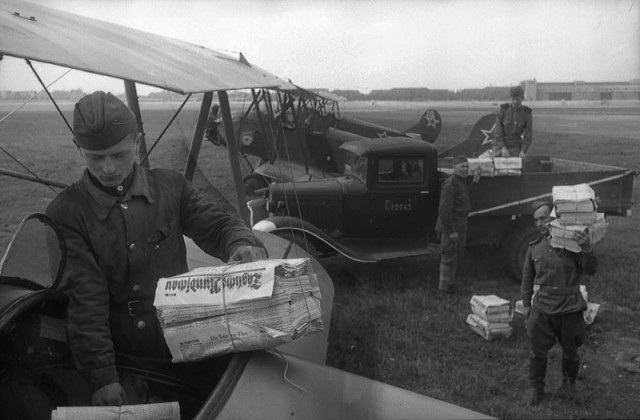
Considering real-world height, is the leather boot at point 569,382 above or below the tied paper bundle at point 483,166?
below

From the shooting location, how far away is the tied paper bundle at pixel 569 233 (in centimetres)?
388

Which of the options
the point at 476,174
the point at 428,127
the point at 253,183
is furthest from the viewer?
the point at 428,127

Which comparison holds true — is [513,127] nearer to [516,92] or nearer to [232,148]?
[516,92]

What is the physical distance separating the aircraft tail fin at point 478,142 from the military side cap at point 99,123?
1119 centimetres

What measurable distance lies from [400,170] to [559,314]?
3.38 meters

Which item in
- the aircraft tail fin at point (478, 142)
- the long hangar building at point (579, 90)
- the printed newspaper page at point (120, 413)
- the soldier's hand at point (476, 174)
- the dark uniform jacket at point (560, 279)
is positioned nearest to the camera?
the printed newspaper page at point (120, 413)

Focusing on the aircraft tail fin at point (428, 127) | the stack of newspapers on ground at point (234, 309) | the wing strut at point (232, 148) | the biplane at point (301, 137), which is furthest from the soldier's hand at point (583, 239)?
the aircraft tail fin at point (428, 127)

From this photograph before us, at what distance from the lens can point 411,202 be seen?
706 cm

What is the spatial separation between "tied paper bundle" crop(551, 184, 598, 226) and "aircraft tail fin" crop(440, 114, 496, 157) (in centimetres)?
882

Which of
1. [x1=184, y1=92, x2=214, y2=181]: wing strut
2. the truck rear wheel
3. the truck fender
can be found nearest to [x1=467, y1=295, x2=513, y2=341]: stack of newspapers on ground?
the truck fender

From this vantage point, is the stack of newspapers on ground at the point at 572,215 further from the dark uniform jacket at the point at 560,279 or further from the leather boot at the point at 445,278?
the leather boot at the point at 445,278

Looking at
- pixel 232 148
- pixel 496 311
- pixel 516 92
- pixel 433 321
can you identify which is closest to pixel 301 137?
pixel 516 92

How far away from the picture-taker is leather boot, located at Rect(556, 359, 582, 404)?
13.2 feet

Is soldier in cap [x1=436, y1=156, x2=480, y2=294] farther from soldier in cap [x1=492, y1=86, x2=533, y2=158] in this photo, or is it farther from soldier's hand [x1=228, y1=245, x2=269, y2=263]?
soldier's hand [x1=228, y1=245, x2=269, y2=263]
